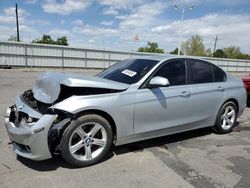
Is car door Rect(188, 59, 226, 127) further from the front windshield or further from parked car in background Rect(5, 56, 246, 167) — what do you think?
the front windshield

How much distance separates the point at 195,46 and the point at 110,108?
6745cm

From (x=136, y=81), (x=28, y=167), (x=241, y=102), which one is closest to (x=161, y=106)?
(x=136, y=81)

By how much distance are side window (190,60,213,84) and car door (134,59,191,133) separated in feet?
0.75

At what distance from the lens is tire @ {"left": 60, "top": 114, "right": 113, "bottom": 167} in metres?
3.49

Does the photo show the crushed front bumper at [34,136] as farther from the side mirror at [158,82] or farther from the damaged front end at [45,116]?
the side mirror at [158,82]

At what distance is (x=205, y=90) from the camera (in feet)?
16.3

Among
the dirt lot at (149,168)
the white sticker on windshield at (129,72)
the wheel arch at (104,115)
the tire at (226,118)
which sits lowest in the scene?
the dirt lot at (149,168)

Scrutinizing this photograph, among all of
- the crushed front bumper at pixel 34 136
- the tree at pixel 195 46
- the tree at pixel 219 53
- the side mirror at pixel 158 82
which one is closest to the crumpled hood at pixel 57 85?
the crushed front bumper at pixel 34 136

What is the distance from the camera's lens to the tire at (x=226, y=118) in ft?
17.8

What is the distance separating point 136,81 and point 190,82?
1197mm

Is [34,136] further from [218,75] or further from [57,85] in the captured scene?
[218,75]

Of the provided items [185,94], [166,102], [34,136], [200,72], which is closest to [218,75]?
[200,72]

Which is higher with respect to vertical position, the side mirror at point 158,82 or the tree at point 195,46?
the tree at point 195,46

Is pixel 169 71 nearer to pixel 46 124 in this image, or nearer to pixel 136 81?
pixel 136 81
